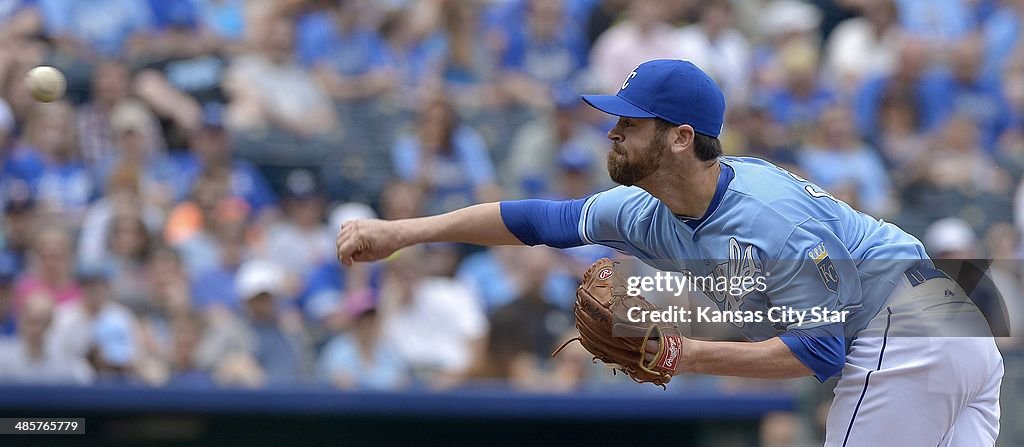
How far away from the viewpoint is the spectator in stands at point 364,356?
788 cm

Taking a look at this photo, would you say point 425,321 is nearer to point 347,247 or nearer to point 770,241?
point 347,247

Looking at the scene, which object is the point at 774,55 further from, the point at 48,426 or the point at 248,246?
the point at 48,426

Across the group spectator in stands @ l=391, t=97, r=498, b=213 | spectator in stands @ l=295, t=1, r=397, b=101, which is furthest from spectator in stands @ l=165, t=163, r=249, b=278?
spectator in stands @ l=295, t=1, r=397, b=101

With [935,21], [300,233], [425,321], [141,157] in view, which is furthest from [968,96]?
[141,157]

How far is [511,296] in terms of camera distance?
8.61 metres

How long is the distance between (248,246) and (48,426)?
2.07m

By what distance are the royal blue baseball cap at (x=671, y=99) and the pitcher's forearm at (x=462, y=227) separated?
1.92ft

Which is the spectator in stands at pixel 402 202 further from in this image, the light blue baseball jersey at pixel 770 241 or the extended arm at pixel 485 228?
the light blue baseball jersey at pixel 770 241

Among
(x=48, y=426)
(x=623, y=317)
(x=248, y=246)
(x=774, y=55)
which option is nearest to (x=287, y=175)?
(x=248, y=246)

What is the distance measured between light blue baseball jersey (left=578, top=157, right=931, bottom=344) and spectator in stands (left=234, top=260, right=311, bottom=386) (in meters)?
3.61

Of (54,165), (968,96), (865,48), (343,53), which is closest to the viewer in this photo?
(54,165)

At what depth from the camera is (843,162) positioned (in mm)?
10547

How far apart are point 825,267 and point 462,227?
47.8 inches

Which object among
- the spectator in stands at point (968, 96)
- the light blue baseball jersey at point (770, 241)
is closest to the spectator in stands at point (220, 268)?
the light blue baseball jersey at point (770, 241)
